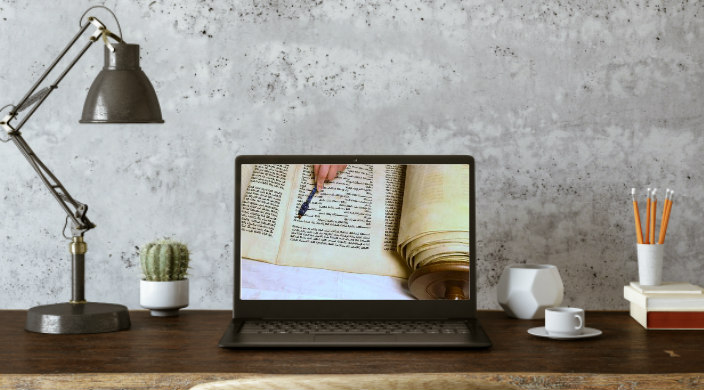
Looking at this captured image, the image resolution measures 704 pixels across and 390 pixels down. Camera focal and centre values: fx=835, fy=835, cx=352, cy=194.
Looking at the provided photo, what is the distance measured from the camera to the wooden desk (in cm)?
131

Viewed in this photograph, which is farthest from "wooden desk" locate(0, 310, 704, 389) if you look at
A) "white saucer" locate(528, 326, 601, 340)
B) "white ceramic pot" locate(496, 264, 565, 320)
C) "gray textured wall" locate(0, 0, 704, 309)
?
"gray textured wall" locate(0, 0, 704, 309)

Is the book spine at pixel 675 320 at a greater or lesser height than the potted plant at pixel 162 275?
lesser

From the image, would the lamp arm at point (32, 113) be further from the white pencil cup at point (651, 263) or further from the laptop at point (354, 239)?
the white pencil cup at point (651, 263)

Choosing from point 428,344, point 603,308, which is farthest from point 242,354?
point 603,308

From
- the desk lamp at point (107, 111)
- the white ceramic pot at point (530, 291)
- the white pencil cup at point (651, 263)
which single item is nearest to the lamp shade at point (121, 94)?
the desk lamp at point (107, 111)

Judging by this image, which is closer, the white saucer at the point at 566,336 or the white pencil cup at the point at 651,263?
the white saucer at the point at 566,336

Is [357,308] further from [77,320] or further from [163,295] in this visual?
[77,320]

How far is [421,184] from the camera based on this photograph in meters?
1.74

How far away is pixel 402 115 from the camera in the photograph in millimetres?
1979

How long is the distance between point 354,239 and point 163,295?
43 cm

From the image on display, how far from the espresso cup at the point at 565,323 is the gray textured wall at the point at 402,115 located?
16.9 inches

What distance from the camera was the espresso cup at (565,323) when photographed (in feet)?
5.06

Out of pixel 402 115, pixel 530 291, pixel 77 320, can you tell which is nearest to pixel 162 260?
pixel 77 320

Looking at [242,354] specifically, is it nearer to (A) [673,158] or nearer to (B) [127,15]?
(B) [127,15]
